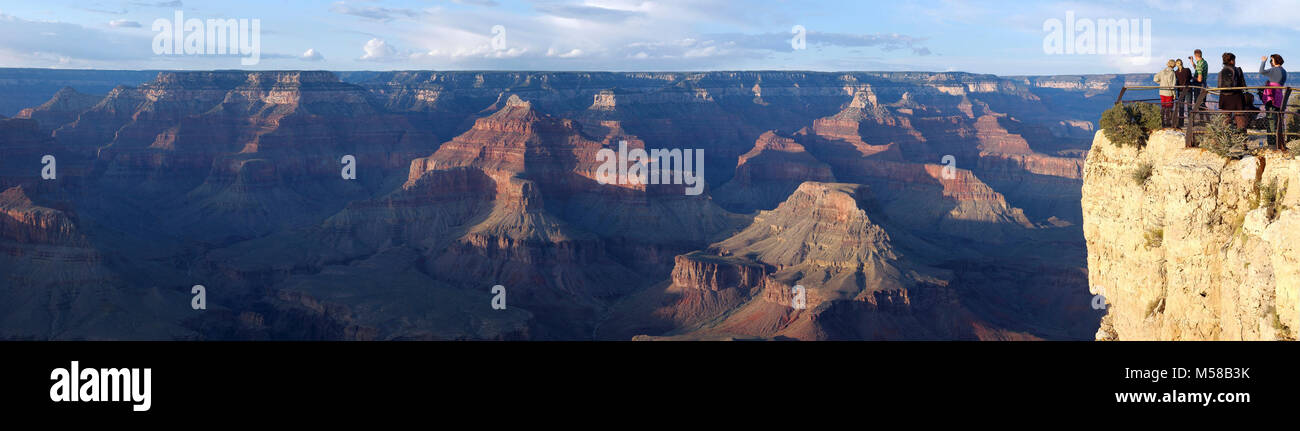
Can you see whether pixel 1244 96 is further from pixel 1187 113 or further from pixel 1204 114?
pixel 1187 113

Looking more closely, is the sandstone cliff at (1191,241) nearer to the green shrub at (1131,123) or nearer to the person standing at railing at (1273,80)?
the green shrub at (1131,123)

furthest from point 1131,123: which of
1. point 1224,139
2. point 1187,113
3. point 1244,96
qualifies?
point 1224,139

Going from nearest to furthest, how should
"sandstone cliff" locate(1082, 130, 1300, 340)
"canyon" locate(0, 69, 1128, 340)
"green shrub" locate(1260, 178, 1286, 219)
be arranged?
"sandstone cliff" locate(1082, 130, 1300, 340) → "green shrub" locate(1260, 178, 1286, 219) → "canyon" locate(0, 69, 1128, 340)

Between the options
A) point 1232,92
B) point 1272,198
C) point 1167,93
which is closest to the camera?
point 1272,198

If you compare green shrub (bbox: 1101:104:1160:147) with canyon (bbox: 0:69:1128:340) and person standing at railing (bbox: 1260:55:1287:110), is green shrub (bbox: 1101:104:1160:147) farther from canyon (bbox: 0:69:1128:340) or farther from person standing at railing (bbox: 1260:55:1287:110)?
canyon (bbox: 0:69:1128:340)

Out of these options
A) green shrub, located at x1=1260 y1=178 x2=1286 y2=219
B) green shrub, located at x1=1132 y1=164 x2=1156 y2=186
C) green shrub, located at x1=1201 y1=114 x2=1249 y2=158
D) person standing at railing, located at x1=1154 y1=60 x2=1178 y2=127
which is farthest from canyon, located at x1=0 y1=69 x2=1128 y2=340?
green shrub, located at x1=1260 y1=178 x2=1286 y2=219
